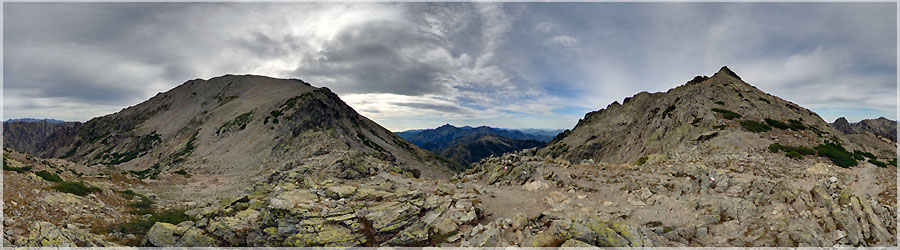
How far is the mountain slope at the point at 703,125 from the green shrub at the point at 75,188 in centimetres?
6378

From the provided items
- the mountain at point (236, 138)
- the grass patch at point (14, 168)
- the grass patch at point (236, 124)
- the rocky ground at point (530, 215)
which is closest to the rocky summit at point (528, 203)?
the rocky ground at point (530, 215)

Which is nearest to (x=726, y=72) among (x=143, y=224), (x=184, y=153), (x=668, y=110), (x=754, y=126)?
(x=668, y=110)

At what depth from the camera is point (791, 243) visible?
13.4 meters

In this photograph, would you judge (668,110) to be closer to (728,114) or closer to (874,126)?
(728,114)

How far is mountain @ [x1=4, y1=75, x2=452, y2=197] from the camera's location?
60344mm

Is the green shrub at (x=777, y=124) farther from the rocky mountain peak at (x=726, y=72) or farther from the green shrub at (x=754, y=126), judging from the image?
the rocky mountain peak at (x=726, y=72)

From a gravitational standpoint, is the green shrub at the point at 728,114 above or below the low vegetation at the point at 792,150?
above

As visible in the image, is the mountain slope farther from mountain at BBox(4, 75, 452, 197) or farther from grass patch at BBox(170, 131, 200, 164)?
grass patch at BBox(170, 131, 200, 164)

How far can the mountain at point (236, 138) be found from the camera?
60344 millimetres

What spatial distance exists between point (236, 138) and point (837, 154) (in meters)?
100

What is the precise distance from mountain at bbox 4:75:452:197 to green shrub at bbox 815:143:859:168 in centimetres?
4677

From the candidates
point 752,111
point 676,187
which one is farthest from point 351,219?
point 752,111

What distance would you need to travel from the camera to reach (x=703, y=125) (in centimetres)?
5231

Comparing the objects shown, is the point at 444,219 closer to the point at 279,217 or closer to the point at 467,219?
the point at 467,219
